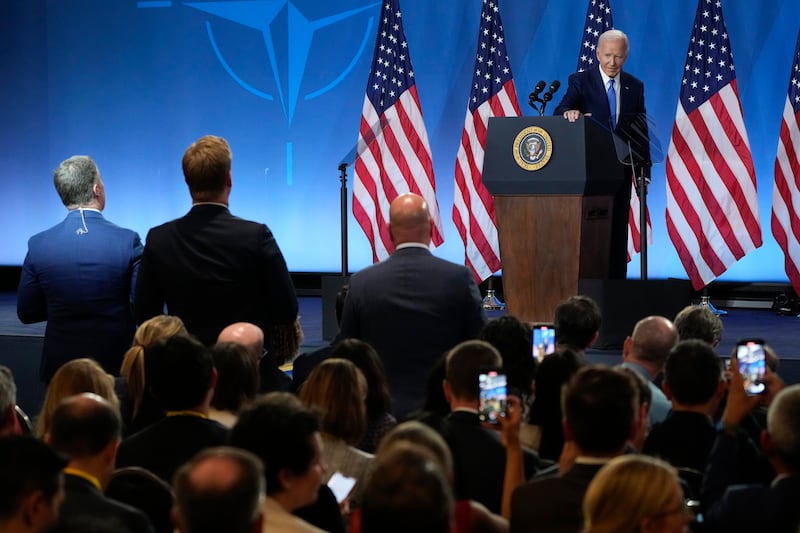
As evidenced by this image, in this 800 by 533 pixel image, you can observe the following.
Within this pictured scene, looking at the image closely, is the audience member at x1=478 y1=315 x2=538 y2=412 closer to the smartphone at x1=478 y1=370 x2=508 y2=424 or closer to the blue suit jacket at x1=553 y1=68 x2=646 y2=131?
the smartphone at x1=478 y1=370 x2=508 y2=424

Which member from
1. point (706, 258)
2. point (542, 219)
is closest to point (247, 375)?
point (542, 219)

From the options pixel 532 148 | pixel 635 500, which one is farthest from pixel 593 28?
pixel 635 500

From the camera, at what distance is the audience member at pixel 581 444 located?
7.75 feet

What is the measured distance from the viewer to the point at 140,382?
3639 mm

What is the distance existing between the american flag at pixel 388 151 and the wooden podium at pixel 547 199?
11.3 ft

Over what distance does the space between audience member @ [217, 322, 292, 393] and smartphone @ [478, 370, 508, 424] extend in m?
0.88

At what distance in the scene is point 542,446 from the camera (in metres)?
3.27

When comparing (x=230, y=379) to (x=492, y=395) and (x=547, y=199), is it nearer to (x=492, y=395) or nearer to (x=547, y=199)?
(x=492, y=395)

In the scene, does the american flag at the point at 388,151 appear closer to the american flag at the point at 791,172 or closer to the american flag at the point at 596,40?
the american flag at the point at 596,40

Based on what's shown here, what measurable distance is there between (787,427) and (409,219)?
1784mm

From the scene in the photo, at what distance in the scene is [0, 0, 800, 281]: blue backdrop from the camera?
33.2ft

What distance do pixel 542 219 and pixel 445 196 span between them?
4.85 m

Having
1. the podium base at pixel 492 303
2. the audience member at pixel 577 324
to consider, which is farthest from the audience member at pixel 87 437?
the podium base at pixel 492 303

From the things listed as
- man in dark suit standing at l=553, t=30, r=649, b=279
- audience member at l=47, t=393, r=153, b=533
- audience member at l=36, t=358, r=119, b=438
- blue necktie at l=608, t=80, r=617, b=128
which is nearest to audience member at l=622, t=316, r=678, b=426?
audience member at l=36, t=358, r=119, b=438
